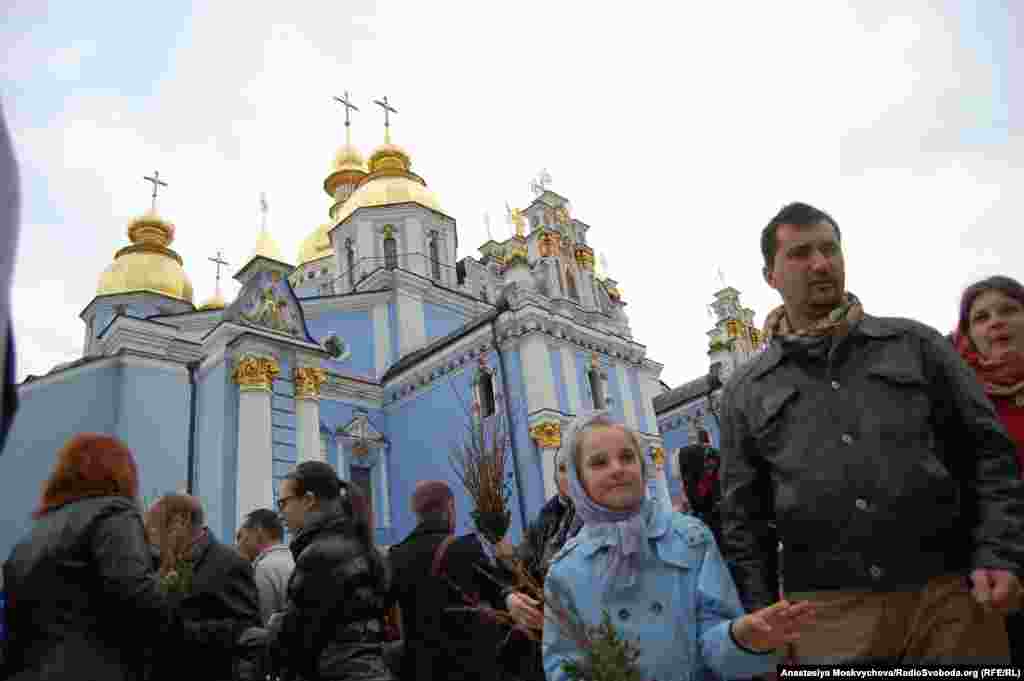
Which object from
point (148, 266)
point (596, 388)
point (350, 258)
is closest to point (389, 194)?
point (350, 258)

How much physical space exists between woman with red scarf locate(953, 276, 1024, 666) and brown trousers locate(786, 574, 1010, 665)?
106 cm

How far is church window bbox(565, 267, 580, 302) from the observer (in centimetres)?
2400

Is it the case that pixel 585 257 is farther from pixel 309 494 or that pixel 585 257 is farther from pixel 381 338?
pixel 309 494

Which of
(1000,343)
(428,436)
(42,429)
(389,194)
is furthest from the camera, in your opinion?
(389,194)

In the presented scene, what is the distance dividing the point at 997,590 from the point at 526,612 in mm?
1481

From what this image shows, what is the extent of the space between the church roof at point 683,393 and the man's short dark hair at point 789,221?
25.5 meters

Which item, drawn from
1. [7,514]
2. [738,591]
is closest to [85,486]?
[738,591]

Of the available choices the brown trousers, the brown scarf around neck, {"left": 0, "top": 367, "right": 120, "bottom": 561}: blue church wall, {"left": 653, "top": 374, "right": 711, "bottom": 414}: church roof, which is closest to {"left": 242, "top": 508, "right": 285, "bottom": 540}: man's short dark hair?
the brown scarf around neck

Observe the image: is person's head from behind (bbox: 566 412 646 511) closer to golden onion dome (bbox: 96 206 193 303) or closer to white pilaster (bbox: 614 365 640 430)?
white pilaster (bbox: 614 365 640 430)

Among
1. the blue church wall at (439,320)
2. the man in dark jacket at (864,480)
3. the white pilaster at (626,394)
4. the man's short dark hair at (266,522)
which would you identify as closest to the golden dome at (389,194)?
the blue church wall at (439,320)

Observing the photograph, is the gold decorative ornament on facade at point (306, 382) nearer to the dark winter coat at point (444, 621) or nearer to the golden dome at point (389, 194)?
the golden dome at point (389, 194)

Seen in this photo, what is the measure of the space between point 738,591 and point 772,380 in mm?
720

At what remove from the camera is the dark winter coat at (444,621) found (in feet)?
14.5

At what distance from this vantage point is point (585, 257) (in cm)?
2505
